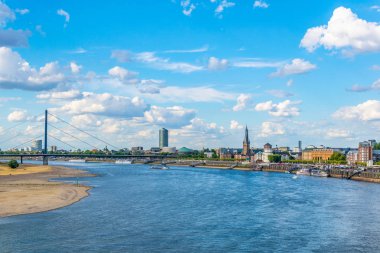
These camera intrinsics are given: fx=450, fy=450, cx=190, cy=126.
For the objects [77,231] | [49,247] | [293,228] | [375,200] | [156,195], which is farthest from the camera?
[156,195]

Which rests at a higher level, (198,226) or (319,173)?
(319,173)

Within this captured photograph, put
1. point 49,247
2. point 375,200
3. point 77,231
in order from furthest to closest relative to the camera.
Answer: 1. point 375,200
2. point 77,231
3. point 49,247

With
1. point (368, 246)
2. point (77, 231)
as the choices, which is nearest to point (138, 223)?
point (77, 231)

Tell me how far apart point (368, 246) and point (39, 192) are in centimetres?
5885

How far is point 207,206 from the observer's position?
230 feet

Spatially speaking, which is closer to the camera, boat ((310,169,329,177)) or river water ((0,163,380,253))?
river water ((0,163,380,253))

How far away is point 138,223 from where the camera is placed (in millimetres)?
53188

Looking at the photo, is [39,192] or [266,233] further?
[39,192]

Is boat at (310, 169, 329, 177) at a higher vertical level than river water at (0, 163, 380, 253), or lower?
higher

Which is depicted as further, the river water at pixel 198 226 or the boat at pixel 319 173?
the boat at pixel 319 173

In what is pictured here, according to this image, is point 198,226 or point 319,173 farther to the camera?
point 319,173

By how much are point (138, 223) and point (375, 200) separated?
47.1m

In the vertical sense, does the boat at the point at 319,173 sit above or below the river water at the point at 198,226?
above

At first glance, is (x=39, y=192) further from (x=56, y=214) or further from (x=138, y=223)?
(x=138, y=223)
